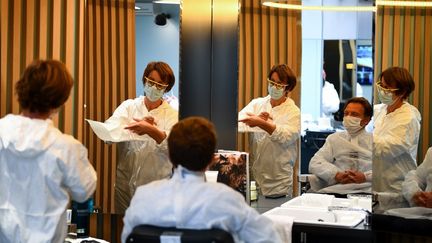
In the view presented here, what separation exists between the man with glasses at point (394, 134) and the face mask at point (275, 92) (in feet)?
1.43

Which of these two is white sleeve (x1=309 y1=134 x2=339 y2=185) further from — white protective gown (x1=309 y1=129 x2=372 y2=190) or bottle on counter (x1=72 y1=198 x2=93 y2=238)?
bottle on counter (x1=72 y1=198 x2=93 y2=238)

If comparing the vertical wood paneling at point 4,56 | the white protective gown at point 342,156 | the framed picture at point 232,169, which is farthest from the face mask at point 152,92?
the white protective gown at point 342,156

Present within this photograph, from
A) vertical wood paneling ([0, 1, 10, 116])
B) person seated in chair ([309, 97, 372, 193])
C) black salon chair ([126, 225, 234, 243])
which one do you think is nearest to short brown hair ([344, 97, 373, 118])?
person seated in chair ([309, 97, 372, 193])

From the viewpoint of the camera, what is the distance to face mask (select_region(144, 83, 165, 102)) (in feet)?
10.2

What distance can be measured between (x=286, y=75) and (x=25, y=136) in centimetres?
124

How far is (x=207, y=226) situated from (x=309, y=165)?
1.12 metres

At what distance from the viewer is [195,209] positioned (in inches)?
77.4

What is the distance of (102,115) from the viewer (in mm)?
3170

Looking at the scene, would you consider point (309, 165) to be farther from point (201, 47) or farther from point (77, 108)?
point (77, 108)

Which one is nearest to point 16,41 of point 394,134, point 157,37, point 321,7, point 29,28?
point 29,28

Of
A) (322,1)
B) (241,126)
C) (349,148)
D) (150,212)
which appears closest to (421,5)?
(322,1)

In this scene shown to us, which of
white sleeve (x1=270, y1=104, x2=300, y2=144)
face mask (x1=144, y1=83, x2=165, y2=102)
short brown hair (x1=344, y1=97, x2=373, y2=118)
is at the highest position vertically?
face mask (x1=144, y1=83, x2=165, y2=102)

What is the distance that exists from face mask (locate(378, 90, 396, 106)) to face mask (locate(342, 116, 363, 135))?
136 millimetres

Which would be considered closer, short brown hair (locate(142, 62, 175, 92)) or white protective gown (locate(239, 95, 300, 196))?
white protective gown (locate(239, 95, 300, 196))
